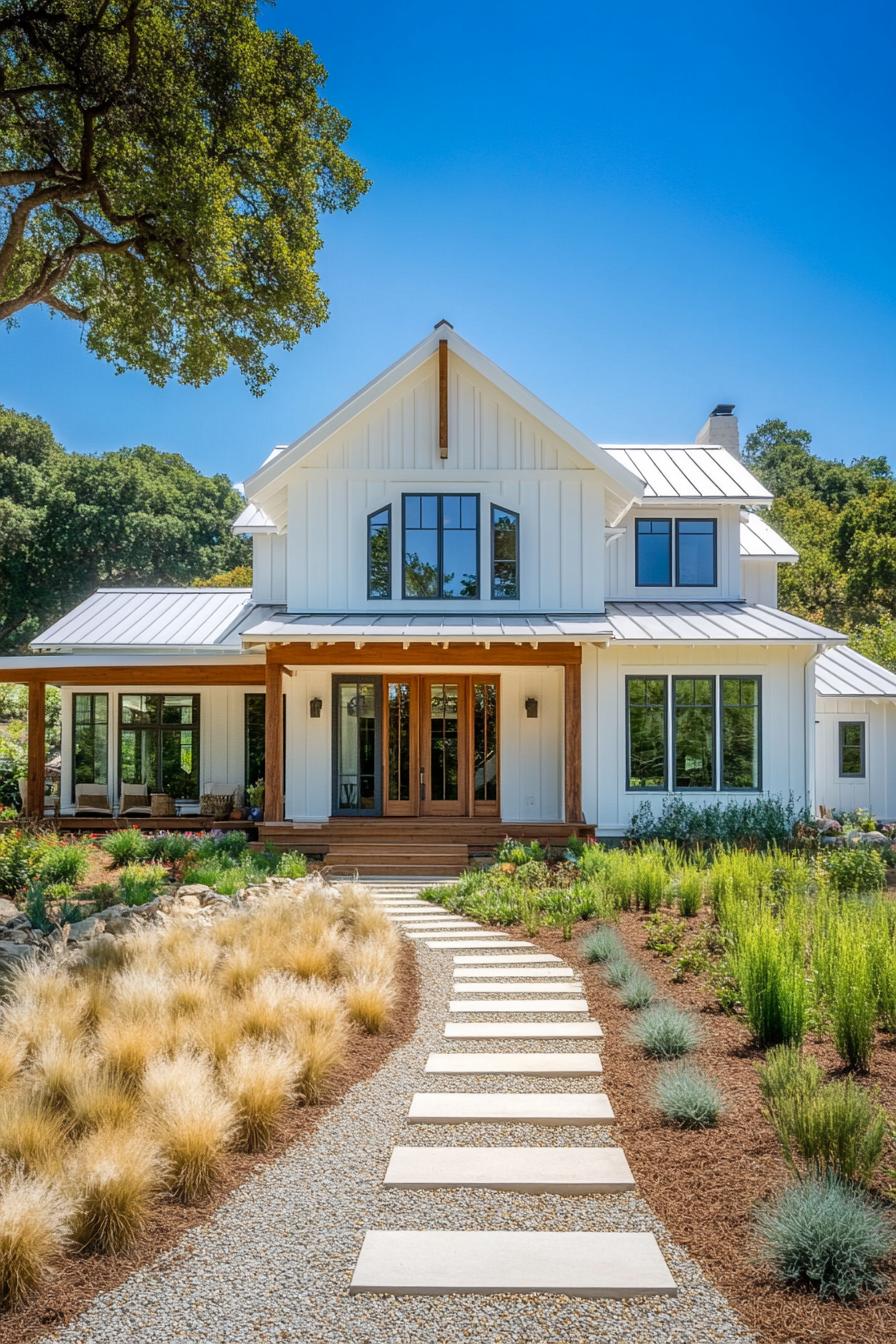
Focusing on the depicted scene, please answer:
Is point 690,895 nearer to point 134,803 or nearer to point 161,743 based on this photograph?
point 134,803

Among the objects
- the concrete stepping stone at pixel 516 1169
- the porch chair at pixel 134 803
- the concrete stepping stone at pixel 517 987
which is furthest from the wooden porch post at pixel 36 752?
the concrete stepping stone at pixel 516 1169

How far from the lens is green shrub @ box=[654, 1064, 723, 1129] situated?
180 inches

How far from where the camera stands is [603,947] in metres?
7.85

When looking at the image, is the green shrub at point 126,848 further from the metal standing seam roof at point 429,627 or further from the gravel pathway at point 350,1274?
the gravel pathway at point 350,1274

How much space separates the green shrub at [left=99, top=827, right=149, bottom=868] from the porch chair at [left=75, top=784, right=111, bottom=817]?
→ 3791 mm

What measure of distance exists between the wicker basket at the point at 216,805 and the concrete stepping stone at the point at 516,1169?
1228cm

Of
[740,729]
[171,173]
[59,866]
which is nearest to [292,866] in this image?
[59,866]

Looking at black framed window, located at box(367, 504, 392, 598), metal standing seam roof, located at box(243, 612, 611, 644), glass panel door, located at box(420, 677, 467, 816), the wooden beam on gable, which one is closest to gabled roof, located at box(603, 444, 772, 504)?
the wooden beam on gable

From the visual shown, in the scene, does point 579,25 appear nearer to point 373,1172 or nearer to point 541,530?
point 541,530

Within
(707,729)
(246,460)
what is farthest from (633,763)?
(246,460)

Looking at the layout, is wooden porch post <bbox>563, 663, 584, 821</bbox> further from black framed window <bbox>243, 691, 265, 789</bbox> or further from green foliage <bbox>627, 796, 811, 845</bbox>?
black framed window <bbox>243, 691, 265, 789</bbox>

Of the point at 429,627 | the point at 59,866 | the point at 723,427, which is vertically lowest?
the point at 59,866

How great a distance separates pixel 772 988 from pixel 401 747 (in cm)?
1008

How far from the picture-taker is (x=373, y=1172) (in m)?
4.26
